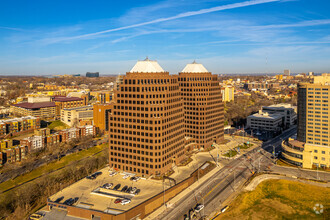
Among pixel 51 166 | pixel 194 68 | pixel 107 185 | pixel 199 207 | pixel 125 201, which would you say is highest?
pixel 194 68

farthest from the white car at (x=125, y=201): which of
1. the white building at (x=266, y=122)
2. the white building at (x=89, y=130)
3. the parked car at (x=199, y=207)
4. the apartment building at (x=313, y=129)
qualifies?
the white building at (x=266, y=122)

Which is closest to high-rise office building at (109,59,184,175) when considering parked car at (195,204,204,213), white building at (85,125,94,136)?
parked car at (195,204,204,213)

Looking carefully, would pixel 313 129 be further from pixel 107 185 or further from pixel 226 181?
pixel 107 185

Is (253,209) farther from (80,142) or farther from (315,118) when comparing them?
(80,142)

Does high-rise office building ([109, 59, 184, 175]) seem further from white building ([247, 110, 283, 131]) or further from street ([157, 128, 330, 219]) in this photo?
white building ([247, 110, 283, 131])

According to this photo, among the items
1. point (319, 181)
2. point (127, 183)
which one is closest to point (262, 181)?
point (319, 181)

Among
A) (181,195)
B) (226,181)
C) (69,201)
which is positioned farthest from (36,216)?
(226,181)
